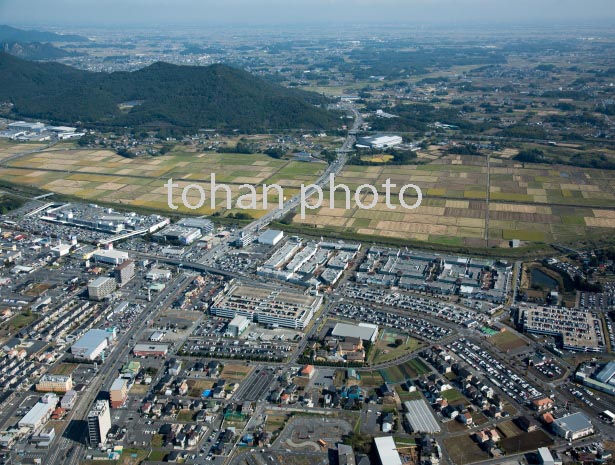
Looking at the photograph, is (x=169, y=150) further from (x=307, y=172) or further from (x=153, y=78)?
(x=153, y=78)

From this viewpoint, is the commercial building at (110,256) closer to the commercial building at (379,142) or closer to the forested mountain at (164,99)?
the commercial building at (379,142)

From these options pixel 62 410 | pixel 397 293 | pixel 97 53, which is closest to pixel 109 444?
pixel 62 410

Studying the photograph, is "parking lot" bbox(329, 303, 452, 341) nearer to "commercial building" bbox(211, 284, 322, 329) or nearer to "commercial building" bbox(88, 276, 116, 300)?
"commercial building" bbox(211, 284, 322, 329)

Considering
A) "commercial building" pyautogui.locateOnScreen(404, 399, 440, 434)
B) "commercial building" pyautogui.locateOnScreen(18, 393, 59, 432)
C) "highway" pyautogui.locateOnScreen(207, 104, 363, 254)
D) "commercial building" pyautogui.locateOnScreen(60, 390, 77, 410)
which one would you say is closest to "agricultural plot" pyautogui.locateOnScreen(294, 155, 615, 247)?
"highway" pyautogui.locateOnScreen(207, 104, 363, 254)


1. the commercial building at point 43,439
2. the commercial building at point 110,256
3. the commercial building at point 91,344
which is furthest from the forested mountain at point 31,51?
the commercial building at point 43,439

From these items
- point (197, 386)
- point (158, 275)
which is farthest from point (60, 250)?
point (197, 386)

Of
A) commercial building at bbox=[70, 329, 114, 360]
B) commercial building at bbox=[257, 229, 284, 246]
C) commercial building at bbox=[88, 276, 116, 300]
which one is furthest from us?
commercial building at bbox=[257, 229, 284, 246]
